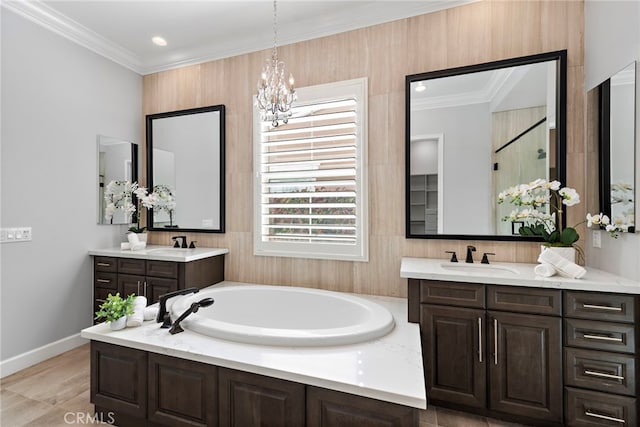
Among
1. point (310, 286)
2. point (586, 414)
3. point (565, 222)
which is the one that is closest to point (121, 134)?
point (310, 286)

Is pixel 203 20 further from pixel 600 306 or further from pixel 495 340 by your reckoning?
pixel 600 306

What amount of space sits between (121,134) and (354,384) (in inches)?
140

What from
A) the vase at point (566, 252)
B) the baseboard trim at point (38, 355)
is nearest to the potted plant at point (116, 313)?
the baseboard trim at point (38, 355)

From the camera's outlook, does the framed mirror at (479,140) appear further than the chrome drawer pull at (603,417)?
Yes

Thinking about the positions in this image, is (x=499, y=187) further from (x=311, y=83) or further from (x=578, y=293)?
(x=311, y=83)

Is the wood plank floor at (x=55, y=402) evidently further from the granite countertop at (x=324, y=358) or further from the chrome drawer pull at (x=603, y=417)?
the granite countertop at (x=324, y=358)

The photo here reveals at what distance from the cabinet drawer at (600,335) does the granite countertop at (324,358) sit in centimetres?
85

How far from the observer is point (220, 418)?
1582 mm

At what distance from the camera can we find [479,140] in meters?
2.39

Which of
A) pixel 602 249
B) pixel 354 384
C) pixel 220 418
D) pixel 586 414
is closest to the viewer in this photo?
pixel 354 384

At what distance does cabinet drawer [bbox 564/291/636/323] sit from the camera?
166 cm

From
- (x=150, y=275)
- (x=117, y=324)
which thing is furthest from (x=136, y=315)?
(x=150, y=275)

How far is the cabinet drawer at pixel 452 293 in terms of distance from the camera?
1.95 meters

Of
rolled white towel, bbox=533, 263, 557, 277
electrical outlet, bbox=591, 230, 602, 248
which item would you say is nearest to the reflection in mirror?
rolled white towel, bbox=533, 263, 557, 277
